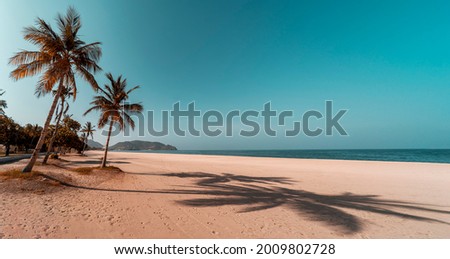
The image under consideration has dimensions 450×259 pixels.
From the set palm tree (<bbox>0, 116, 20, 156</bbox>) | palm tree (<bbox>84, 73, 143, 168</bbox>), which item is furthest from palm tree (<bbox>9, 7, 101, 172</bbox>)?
palm tree (<bbox>0, 116, 20, 156</bbox>)

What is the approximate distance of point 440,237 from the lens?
13.5 ft

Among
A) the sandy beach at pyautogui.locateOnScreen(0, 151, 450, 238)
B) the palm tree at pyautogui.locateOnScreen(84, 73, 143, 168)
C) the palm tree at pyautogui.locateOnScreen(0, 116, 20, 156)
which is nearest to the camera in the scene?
the sandy beach at pyautogui.locateOnScreen(0, 151, 450, 238)

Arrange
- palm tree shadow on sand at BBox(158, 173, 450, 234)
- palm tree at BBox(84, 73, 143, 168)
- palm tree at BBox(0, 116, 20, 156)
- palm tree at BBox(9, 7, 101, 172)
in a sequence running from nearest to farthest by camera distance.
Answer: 1. palm tree shadow on sand at BBox(158, 173, 450, 234)
2. palm tree at BBox(9, 7, 101, 172)
3. palm tree at BBox(84, 73, 143, 168)
4. palm tree at BBox(0, 116, 20, 156)

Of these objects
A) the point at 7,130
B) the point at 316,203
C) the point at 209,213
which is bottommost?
the point at 316,203

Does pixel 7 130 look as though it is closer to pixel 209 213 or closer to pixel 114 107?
pixel 114 107

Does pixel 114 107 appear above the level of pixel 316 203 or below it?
above

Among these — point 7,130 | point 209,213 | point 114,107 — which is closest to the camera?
point 209,213

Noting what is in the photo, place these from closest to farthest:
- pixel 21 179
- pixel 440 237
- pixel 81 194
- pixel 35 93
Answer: pixel 440 237 → pixel 81 194 → pixel 21 179 → pixel 35 93

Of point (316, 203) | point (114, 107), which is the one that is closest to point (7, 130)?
point (114, 107)

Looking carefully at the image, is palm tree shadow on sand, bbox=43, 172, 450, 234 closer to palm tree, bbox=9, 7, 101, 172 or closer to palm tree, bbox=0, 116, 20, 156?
palm tree, bbox=9, 7, 101, 172
